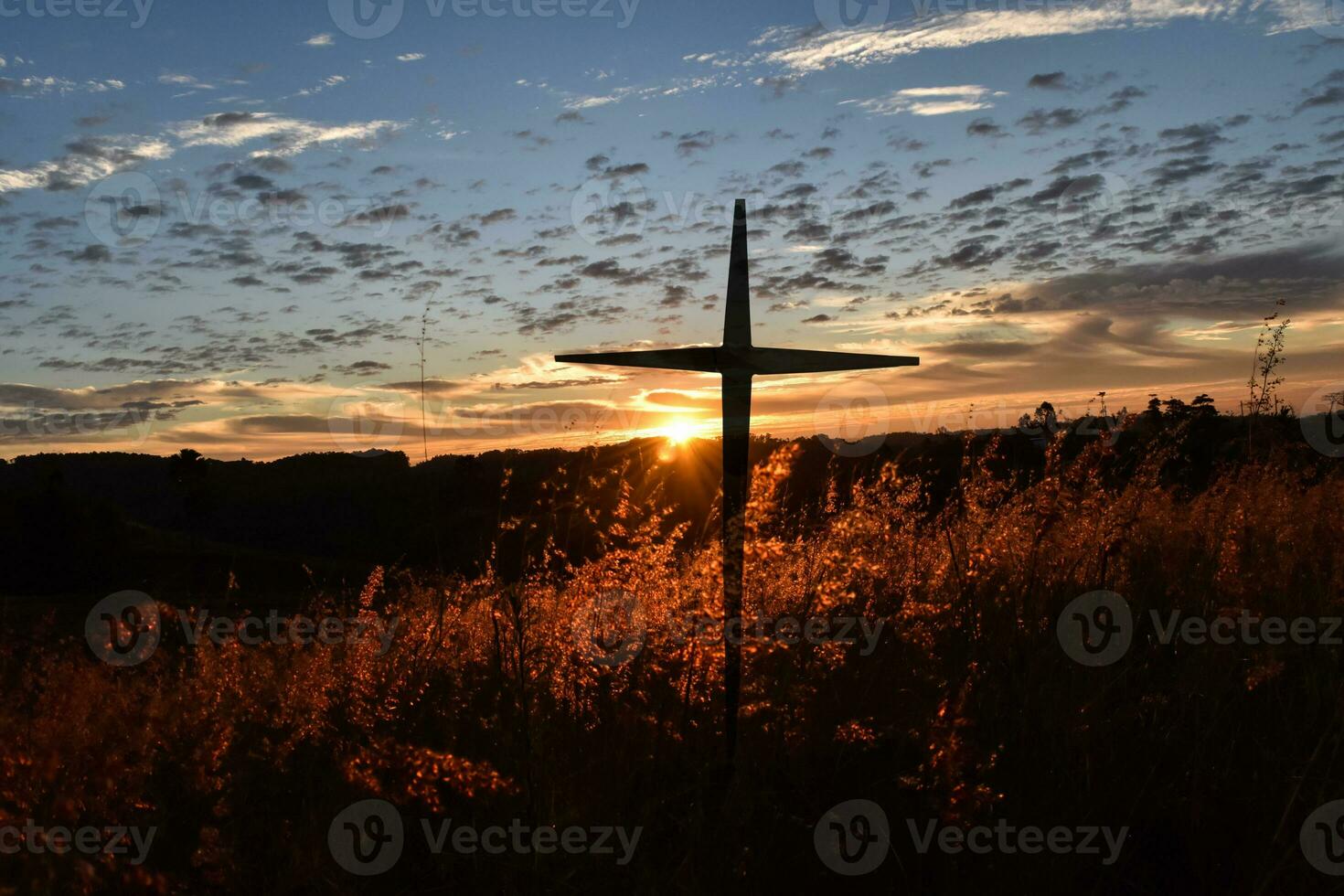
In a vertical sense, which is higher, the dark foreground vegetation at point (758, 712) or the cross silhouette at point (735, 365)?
the cross silhouette at point (735, 365)

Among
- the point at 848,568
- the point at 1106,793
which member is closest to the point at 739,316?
the point at 848,568

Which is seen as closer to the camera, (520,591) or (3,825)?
(3,825)

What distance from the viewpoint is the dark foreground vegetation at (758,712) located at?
2475 millimetres

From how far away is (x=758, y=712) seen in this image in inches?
119

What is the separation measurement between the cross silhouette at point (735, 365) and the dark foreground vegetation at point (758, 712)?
366 millimetres

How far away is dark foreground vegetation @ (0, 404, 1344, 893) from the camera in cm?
247

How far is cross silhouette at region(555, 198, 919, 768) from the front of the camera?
253 centimetres

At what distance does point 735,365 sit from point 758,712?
48.3 inches

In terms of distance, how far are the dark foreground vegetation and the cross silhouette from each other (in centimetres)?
37

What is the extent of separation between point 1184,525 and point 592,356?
432cm

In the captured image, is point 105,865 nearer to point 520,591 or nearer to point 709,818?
point 520,591

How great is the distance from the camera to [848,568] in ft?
11.4

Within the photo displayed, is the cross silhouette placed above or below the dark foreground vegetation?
above

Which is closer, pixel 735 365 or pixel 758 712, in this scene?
pixel 735 365
